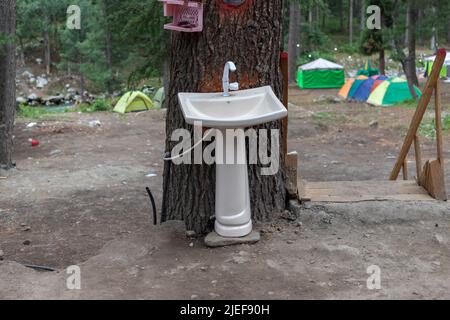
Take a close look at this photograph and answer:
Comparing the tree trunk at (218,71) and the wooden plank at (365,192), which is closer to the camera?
the tree trunk at (218,71)

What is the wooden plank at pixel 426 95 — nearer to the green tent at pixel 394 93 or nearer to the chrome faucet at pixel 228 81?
the chrome faucet at pixel 228 81

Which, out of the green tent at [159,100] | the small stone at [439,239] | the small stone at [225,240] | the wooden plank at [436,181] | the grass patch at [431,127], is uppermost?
the wooden plank at [436,181]

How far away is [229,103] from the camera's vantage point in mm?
3963

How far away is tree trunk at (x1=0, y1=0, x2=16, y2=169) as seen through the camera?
24.0 feet

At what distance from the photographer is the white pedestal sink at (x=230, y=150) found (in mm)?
3863

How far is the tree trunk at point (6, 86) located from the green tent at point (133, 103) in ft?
30.6

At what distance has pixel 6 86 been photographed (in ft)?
24.2

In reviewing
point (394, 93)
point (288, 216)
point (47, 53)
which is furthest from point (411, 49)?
point (47, 53)

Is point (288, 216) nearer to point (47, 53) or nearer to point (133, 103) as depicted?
point (133, 103)

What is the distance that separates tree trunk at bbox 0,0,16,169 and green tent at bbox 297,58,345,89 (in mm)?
18701

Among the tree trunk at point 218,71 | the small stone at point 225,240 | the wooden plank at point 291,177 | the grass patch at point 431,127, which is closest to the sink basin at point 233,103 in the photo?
the tree trunk at point 218,71

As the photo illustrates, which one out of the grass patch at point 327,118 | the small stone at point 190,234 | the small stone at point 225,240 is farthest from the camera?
the grass patch at point 327,118
